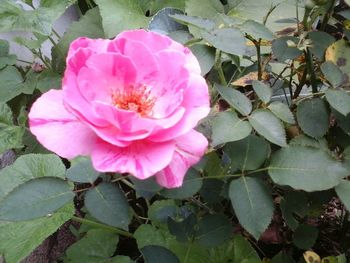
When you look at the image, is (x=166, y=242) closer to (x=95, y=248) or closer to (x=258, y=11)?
(x=95, y=248)

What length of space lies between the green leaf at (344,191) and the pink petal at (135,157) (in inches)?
10.0

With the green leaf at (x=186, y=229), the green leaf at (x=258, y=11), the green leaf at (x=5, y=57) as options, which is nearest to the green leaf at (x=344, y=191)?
the green leaf at (x=186, y=229)

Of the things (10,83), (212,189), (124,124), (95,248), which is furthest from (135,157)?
(10,83)

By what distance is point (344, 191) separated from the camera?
0.57 metres

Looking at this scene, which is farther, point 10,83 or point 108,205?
point 10,83

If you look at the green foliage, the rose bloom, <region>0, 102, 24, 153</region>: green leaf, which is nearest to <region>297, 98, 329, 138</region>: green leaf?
the green foliage

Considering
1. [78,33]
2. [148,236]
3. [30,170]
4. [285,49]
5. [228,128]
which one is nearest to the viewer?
[228,128]

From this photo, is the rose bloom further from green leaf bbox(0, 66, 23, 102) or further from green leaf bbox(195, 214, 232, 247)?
green leaf bbox(0, 66, 23, 102)

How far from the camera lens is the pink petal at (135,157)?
41 centimetres

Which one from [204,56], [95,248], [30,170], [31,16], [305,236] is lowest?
[95,248]

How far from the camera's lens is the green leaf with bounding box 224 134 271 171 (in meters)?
0.56

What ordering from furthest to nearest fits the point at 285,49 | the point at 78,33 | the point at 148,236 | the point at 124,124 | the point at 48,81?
the point at 78,33, the point at 48,81, the point at 148,236, the point at 285,49, the point at 124,124

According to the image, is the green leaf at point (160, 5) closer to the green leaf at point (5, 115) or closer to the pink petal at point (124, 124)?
the green leaf at point (5, 115)

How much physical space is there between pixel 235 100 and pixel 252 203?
124 mm
